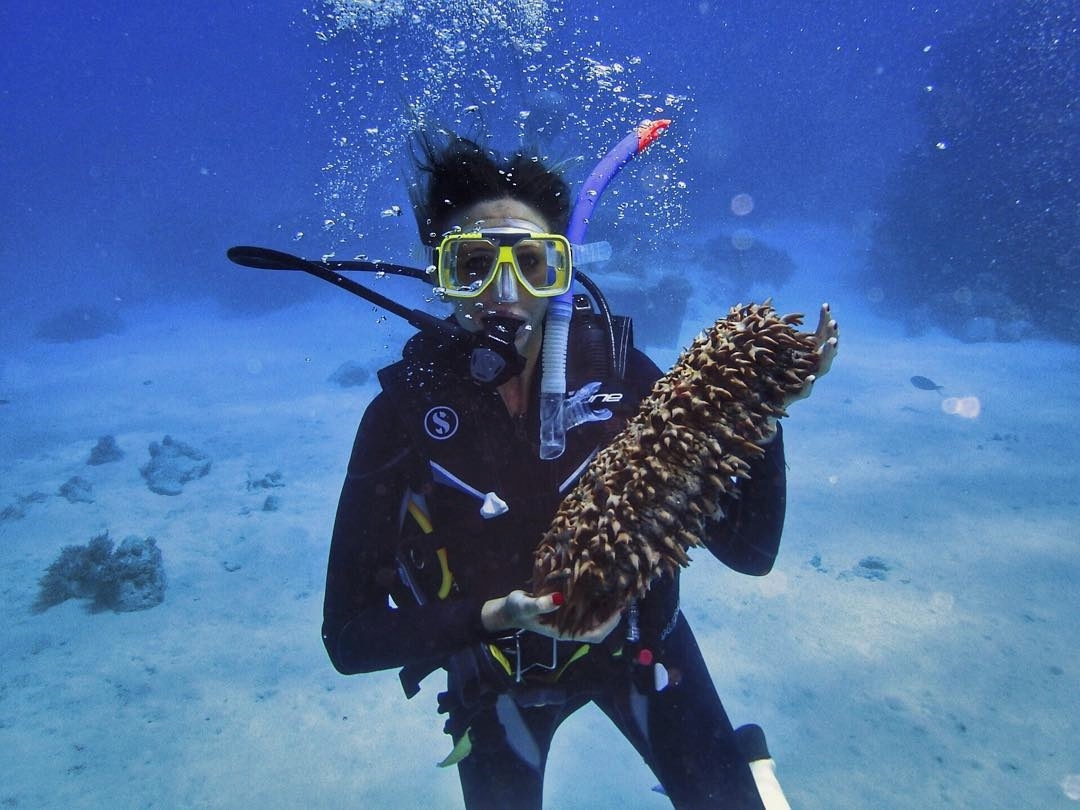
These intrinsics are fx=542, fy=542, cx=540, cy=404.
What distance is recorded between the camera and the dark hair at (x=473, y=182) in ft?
9.35

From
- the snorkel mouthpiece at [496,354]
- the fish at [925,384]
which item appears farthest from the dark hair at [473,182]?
the fish at [925,384]

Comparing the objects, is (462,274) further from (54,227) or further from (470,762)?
(54,227)

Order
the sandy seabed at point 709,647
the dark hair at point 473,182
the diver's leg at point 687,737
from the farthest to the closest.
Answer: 1. the sandy seabed at point 709,647
2. the dark hair at point 473,182
3. the diver's leg at point 687,737

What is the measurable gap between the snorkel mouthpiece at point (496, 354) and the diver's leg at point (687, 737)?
176 cm

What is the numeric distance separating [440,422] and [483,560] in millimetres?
676

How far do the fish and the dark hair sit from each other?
14851 millimetres

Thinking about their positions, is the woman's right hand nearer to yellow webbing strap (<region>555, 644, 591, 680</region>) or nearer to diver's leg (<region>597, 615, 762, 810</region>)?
yellow webbing strap (<region>555, 644, 591, 680</region>)

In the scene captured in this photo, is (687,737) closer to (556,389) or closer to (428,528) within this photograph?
(428,528)

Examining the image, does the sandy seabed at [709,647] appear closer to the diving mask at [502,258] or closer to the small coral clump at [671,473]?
the small coral clump at [671,473]

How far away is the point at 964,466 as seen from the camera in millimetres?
9812

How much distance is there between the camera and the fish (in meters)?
14.1

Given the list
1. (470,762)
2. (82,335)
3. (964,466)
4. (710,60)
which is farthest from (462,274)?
(710,60)

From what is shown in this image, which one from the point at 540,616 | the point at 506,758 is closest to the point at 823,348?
the point at 540,616

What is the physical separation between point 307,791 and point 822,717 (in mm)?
4741
